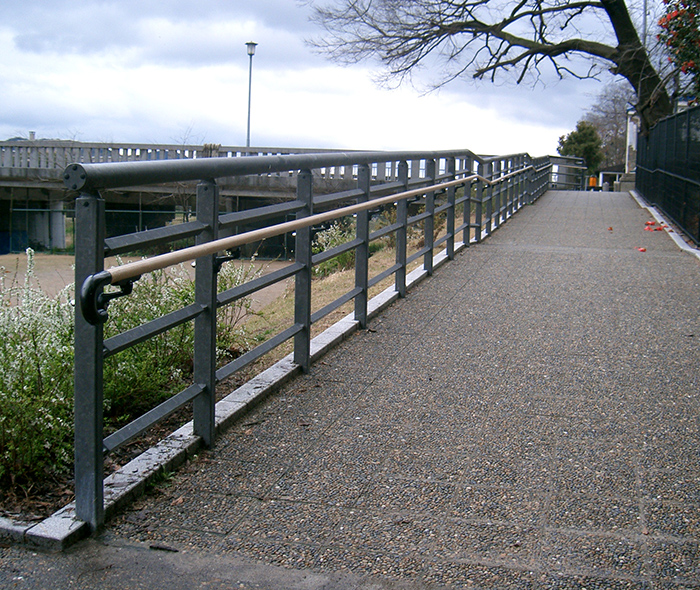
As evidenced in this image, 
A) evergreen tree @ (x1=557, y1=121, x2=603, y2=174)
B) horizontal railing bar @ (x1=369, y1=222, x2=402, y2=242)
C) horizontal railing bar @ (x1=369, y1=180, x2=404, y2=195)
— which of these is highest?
evergreen tree @ (x1=557, y1=121, x2=603, y2=174)

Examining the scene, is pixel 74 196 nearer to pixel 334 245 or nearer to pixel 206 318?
pixel 334 245

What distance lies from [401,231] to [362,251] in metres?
1.28

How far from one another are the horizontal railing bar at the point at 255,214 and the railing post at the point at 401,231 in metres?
2.67

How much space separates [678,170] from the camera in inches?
645

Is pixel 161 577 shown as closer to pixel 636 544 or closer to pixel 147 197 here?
pixel 636 544

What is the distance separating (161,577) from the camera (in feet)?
9.54

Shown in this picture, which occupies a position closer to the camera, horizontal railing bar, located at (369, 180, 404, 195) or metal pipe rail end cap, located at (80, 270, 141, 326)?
metal pipe rail end cap, located at (80, 270, 141, 326)

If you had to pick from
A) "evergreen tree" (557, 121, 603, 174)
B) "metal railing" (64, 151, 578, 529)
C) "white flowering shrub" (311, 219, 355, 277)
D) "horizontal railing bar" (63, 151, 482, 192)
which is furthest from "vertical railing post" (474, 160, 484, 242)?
"evergreen tree" (557, 121, 603, 174)

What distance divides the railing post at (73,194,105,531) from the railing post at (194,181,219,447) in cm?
87

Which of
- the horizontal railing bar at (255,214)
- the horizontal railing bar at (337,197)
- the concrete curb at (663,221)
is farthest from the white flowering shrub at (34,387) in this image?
the concrete curb at (663,221)

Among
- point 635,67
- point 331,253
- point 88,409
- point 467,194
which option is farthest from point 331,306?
point 635,67

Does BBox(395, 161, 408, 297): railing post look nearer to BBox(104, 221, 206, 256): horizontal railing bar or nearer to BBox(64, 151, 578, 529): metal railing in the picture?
BBox(64, 151, 578, 529): metal railing

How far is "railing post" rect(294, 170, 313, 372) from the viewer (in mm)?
5098

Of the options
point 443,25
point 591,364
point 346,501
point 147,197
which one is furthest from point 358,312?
point 147,197
